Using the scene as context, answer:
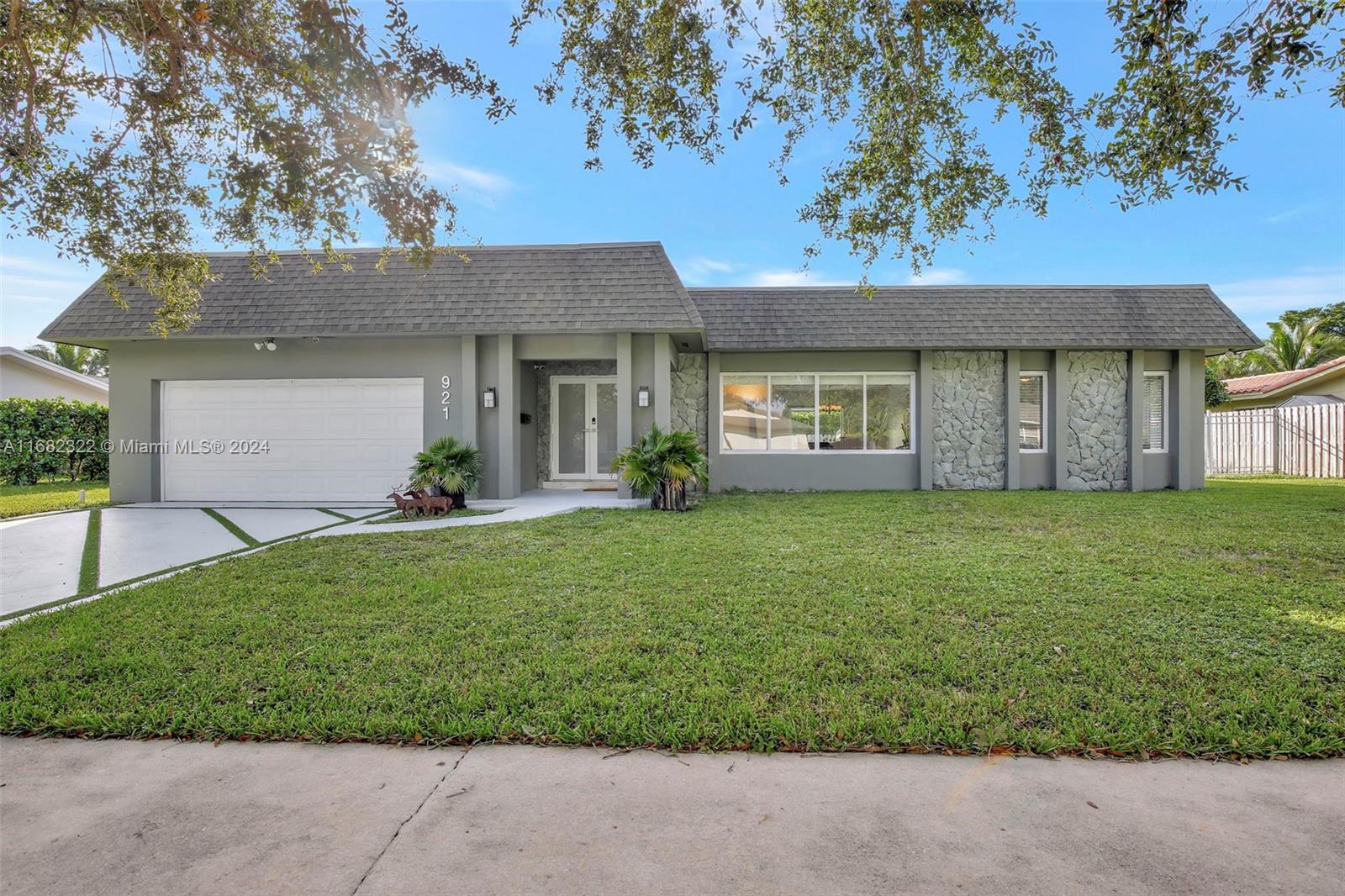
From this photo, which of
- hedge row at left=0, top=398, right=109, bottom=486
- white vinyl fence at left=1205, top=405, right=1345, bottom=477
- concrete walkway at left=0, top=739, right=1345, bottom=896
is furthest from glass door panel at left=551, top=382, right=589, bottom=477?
white vinyl fence at left=1205, top=405, right=1345, bottom=477

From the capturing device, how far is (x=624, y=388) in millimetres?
10578

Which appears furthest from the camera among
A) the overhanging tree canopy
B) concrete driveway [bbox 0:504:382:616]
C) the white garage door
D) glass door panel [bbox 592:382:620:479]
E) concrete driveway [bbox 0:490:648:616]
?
glass door panel [bbox 592:382:620:479]

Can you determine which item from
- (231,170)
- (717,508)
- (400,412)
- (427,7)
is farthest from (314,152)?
(717,508)

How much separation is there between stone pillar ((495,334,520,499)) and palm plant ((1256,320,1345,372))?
2770 cm

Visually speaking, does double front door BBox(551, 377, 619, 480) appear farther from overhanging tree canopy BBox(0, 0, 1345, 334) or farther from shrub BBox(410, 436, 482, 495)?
overhanging tree canopy BBox(0, 0, 1345, 334)

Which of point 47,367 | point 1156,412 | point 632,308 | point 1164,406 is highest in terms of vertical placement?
point 47,367

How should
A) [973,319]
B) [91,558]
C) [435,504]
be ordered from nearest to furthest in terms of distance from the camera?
[91,558]
[435,504]
[973,319]

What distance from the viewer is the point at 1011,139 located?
18.7 feet

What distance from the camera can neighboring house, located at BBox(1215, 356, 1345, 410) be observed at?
1992cm

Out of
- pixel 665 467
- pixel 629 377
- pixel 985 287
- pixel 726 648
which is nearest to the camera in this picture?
pixel 726 648

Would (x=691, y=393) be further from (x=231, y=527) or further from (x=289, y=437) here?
(x=231, y=527)

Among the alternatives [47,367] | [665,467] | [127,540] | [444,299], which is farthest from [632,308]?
[47,367]

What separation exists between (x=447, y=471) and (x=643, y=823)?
836 centimetres

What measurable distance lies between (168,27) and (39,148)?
2.12m
